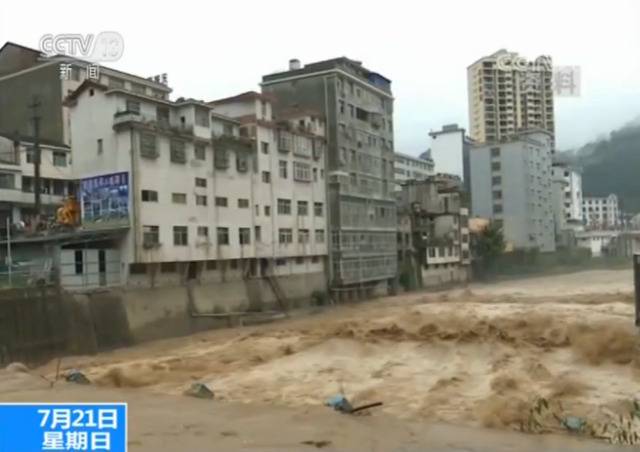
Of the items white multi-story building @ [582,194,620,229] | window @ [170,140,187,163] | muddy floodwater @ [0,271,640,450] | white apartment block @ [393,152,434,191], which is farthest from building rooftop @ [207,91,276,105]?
white apartment block @ [393,152,434,191]

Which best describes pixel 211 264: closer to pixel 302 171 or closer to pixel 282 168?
pixel 282 168

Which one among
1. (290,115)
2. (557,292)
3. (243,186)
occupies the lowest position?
(557,292)

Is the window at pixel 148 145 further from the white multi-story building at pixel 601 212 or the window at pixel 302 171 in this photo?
the white multi-story building at pixel 601 212

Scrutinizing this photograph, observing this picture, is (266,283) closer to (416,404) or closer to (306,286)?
(306,286)

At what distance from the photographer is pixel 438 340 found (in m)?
20.9

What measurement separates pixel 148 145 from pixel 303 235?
12.0 metres

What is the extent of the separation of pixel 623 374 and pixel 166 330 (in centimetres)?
1845

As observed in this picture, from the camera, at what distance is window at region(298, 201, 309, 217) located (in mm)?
37719

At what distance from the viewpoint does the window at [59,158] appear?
3434cm

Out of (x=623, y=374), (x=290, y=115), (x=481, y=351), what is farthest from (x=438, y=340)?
(x=290, y=115)

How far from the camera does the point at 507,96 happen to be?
5466cm

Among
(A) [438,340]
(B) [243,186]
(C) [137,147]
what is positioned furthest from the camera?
(B) [243,186]

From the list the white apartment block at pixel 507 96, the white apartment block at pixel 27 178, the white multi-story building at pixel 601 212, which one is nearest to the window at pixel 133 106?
the white apartment block at pixel 27 178

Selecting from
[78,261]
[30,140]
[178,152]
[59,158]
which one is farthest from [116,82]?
[78,261]
